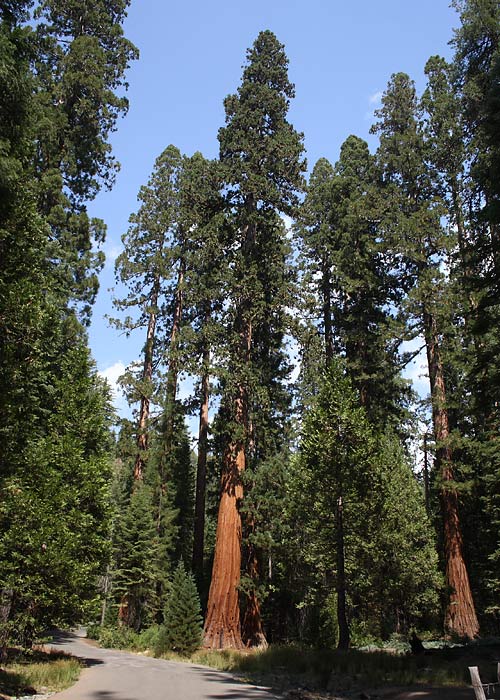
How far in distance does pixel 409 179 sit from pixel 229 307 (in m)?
11.0

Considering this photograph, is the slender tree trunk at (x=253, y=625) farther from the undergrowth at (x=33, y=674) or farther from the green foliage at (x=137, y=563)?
the green foliage at (x=137, y=563)

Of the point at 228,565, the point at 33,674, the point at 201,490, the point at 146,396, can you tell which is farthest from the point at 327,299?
the point at 33,674

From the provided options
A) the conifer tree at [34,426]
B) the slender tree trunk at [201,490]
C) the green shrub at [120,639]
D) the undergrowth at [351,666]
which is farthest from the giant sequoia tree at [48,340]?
the green shrub at [120,639]

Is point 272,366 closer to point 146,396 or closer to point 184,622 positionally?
point 146,396

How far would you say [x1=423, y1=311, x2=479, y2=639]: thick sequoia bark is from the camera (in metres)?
18.5

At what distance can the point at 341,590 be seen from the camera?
54.0 ft

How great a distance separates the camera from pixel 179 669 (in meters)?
13.6

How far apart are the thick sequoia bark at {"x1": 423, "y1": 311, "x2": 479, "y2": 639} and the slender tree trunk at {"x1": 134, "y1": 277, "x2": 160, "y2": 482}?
14.9 m

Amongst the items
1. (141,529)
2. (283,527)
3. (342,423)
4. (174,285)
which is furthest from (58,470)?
(174,285)

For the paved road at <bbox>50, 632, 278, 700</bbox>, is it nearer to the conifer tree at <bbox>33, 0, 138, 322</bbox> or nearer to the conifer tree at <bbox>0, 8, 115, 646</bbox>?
the conifer tree at <bbox>0, 8, 115, 646</bbox>

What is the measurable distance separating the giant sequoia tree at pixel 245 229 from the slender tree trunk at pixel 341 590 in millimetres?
3355

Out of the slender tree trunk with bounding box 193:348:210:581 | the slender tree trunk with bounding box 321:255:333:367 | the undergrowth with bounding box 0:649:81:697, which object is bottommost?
the undergrowth with bounding box 0:649:81:697

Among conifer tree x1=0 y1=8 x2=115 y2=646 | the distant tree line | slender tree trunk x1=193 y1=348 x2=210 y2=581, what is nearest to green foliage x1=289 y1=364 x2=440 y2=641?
the distant tree line

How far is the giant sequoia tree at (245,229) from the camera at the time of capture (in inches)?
682
